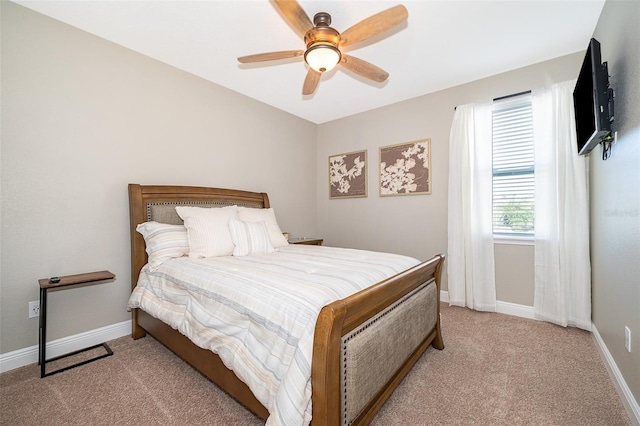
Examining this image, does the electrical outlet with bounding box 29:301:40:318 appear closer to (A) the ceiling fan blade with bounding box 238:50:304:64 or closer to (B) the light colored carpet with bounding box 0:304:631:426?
(B) the light colored carpet with bounding box 0:304:631:426

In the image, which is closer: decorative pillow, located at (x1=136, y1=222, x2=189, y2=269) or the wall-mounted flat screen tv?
the wall-mounted flat screen tv

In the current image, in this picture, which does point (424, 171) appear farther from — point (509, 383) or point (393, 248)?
point (509, 383)

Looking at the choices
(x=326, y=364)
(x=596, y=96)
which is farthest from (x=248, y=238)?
(x=596, y=96)

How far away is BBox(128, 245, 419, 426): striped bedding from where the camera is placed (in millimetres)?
1185

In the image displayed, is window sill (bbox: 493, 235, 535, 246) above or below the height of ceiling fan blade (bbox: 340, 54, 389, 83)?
below

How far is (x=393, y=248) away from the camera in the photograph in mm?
3936

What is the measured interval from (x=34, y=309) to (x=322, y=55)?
2896mm

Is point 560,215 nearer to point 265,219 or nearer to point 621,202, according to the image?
point 621,202

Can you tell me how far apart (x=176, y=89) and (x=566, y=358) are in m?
4.32

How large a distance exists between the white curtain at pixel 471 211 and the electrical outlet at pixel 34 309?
3.93 meters

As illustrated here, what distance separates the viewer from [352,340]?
1291 mm

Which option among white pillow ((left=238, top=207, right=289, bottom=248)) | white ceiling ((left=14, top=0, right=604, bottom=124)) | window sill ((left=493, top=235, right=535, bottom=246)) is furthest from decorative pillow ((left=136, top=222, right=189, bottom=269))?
window sill ((left=493, top=235, right=535, bottom=246))

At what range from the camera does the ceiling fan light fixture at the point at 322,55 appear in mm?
1896

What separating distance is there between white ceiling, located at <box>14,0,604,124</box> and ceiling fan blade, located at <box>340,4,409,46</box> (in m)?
0.33
